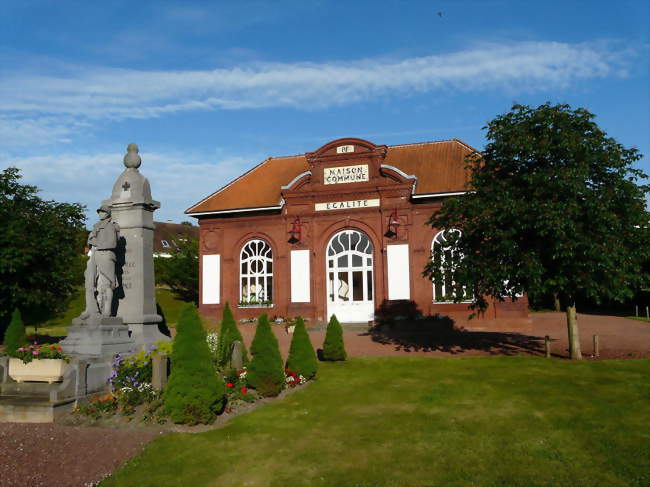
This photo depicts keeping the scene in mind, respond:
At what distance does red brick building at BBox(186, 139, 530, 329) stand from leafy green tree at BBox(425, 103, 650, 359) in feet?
29.3

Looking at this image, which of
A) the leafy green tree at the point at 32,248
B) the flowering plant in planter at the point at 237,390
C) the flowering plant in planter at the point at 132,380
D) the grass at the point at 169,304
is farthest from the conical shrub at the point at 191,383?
the grass at the point at 169,304

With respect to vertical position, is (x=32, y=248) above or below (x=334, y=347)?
above

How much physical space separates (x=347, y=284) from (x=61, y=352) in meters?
16.5

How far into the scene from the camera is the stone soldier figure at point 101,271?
11.4 m

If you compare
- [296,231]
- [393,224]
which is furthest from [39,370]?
[393,224]

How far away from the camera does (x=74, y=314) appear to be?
119 ft

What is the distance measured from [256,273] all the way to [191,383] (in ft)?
60.2

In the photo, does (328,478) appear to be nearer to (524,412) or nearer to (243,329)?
(524,412)

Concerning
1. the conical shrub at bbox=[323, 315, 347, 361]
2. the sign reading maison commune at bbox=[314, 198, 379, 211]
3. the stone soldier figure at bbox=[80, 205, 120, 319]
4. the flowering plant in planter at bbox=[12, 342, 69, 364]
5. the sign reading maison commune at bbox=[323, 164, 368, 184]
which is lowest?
the conical shrub at bbox=[323, 315, 347, 361]

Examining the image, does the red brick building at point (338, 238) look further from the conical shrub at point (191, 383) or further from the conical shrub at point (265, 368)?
the conical shrub at point (191, 383)

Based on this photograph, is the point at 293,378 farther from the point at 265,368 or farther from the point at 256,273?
the point at 256,273

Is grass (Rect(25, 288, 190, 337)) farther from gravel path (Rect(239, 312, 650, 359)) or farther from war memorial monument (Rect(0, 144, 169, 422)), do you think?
war memorial monument (Rect(0, 144, 169, 422))

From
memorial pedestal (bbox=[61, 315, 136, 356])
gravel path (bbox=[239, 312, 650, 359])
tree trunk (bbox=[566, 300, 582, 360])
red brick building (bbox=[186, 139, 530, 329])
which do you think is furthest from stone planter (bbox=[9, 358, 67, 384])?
red brick building (bbox=[186, 139, 530, 329])

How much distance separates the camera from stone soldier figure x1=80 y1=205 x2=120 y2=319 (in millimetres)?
11383
